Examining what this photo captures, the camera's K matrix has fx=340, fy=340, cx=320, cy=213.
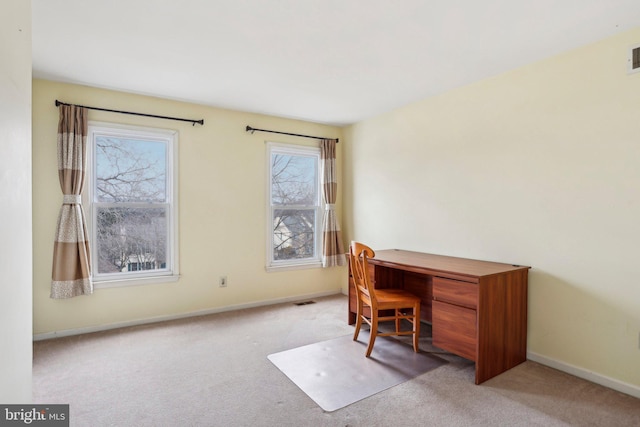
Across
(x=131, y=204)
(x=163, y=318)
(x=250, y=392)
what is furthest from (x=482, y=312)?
(x=131, y=204)

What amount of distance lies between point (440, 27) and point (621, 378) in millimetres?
2596

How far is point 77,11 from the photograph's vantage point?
2021 mm

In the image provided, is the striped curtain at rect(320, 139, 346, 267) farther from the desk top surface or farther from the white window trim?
the desk top surface

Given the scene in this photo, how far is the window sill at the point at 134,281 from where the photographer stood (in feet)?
10.9

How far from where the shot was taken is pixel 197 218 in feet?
12.5

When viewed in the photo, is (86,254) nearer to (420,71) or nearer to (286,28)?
(286,28)

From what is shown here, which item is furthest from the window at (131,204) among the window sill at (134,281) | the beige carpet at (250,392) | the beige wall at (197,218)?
the beige carpet at (250,392)

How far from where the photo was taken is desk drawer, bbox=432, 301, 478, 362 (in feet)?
7.89

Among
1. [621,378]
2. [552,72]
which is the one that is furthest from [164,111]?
[621,378]

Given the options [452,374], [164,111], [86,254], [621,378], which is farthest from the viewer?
[164,111]

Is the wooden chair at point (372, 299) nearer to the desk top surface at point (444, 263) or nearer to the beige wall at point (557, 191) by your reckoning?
the desk top surface at point (444, 263)

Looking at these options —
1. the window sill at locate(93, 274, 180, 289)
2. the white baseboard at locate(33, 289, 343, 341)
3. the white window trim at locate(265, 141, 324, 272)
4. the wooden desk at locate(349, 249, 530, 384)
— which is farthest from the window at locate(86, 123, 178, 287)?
the wooden desk at locate(349, 249, 530, 384)

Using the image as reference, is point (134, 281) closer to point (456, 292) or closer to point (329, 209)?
point (329, 209)

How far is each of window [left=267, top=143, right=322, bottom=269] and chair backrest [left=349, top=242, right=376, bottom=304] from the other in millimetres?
1561
